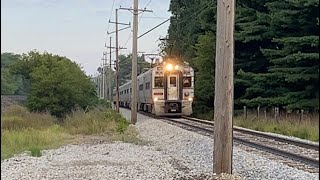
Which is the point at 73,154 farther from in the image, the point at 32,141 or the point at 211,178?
the point at 211,178

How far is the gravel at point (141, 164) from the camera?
9.34 m

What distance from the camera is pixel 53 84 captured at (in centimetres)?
3609

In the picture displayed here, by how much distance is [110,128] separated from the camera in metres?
24.7

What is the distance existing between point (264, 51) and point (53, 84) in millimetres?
16263

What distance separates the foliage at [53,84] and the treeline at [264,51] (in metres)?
8.97

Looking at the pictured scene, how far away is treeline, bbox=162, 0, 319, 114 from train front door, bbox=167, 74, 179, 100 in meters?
3.54

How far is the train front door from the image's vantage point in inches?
1202

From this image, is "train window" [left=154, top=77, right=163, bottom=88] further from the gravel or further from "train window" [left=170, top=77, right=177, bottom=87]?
the gravel

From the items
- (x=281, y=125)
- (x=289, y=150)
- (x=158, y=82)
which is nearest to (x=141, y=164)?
(x=289, y=150)

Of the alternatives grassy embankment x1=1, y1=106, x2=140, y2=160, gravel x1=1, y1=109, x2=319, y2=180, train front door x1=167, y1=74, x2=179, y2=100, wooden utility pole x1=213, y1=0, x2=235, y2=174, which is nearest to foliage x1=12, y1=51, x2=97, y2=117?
grassy embankment x1=1, y1=106, x2=140, y2=160

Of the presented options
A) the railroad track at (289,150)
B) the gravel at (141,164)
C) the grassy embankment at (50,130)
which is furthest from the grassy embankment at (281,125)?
the grassy embankment at (50,130)

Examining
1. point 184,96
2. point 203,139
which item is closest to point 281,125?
point 203,139

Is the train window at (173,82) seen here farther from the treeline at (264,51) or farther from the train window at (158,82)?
the treeline at (264,51)

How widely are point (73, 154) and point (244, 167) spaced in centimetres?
556
